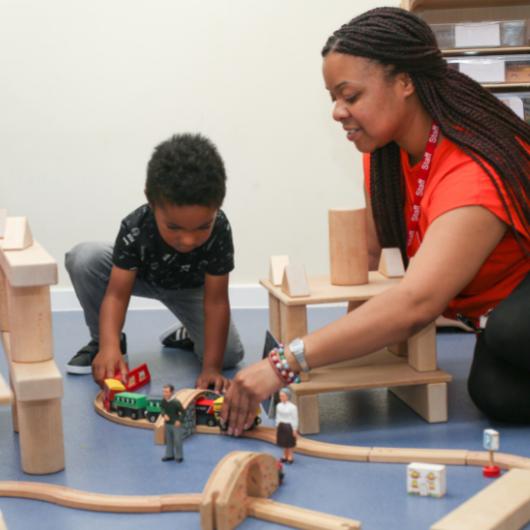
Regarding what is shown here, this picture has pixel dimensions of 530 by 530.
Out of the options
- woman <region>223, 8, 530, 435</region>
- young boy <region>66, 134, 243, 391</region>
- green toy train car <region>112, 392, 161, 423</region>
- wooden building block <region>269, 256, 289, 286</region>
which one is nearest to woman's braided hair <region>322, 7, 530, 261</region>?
woman <region>223, 8, 530, 435</region>

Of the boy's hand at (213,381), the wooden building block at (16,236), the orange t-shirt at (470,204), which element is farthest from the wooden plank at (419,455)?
the wooden building block at (16,236)

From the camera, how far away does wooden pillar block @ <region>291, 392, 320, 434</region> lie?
69.8 inches

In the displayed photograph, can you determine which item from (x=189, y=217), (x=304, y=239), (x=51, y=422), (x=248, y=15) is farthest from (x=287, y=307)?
(x=248, y=15)

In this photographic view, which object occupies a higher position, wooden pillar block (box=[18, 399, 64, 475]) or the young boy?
the young boy

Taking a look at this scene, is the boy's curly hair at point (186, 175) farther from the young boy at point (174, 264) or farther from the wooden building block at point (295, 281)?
the wooden building block at point (295, 281)

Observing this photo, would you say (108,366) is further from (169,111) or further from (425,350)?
(169,111)

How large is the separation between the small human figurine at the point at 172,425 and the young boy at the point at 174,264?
364 millimetres

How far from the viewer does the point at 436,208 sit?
1662 millimetres

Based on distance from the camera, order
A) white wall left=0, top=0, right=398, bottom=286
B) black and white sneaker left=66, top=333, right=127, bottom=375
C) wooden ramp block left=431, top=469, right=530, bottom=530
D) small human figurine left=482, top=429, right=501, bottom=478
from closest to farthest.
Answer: wooden ramp block left=431, top=469, right=530, bottom=530
small human figurine left=482, top=429, right=501, bottom=478
black and white sneaker left=66, top=333, right=127, bottom=375
white wall left=0, top=0, right=398, bottom=286

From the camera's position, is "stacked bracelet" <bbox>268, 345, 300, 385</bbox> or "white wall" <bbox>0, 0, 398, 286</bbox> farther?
"white wall" <bbox>0, 0, 398, 286</bbox>

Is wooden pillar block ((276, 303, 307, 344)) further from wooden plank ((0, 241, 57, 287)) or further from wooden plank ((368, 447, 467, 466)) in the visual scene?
wooden plank ((0, 241, 57, 287))

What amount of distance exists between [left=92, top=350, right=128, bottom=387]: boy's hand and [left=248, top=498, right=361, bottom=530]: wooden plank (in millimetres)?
719

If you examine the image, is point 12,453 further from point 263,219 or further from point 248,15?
point 248,15

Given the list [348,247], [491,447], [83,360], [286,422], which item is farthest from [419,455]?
[83,360]
